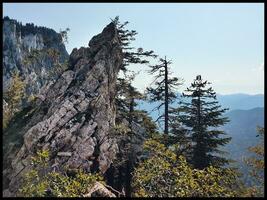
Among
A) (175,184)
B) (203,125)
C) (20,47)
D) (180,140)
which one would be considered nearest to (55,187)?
(175,184)

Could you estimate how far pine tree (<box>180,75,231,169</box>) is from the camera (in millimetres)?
32781

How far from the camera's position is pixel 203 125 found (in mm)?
33938

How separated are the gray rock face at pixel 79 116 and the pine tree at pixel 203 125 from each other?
7.57 meters

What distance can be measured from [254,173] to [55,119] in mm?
16563

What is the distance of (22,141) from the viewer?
27219 mm

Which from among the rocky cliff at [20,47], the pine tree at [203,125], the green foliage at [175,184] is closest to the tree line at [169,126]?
the pine tree at [203,125]

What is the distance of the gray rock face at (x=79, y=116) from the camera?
2723 centimetres

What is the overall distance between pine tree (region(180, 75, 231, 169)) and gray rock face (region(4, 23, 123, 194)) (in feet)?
24.8

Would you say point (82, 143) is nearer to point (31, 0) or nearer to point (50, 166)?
point (50, 166)

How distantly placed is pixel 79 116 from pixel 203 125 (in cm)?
1195

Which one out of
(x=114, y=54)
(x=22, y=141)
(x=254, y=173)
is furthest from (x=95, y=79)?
(x=254, y=173)

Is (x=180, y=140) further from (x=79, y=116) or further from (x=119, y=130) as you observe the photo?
(x=79, y=116)

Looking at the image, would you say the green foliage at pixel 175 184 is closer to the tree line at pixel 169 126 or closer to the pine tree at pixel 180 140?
the tree line at pixel 169 126

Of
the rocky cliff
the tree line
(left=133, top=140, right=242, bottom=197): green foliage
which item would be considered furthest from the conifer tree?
the rocky cliff
